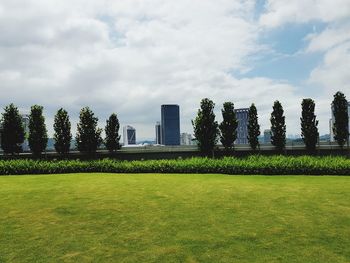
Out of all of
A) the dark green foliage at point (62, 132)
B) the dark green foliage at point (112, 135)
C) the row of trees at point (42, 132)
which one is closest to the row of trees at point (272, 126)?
the dark green foliage at point (112, 135)

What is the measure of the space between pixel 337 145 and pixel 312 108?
5.71 metres

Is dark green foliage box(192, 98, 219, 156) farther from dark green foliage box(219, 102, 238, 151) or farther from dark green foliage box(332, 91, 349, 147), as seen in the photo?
dark green foliage box(332, 91, 349, 147)

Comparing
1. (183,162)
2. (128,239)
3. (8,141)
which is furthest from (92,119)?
(128,239)

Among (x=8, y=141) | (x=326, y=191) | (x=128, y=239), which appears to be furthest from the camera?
(x=8, y=141)

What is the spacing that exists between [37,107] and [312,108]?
114 ft

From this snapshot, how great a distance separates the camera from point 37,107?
42875 mm

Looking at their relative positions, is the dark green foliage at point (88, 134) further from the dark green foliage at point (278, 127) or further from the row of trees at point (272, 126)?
the dark green foliage at point (278, 127)

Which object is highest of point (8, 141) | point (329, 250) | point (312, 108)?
point (312, 108)

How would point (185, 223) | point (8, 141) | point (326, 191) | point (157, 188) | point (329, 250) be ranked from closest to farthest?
point (329, 250), point (185, 223), point (326, 191), point (157, 188), point (8, 141)

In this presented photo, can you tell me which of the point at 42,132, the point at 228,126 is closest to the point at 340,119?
the point at 228,126

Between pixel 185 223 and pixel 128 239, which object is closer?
pixel 128 239

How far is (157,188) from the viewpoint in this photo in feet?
61.6

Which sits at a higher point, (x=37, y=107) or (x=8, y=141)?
(x=37, y=107)

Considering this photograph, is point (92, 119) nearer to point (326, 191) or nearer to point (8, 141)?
point (8, 141)
